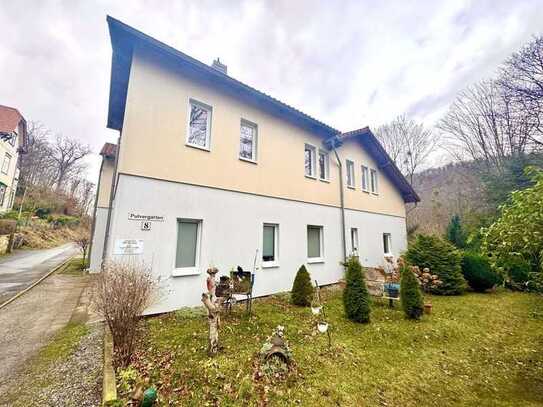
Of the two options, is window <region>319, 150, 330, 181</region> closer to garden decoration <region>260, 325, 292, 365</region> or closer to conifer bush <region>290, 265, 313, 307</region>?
conifer bush <region>290, 265, 313, 307</region>

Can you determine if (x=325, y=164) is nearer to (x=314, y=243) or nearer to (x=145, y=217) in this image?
(x=314, y=243)

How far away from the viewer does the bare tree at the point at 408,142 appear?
24.6m

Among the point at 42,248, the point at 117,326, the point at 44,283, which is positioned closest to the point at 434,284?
the point at 117,326

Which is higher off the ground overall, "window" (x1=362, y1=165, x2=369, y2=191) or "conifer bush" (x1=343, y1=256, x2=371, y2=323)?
"window" (x1=362, y1=165, x2=369, y2=191)

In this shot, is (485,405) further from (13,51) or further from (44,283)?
(13,51)

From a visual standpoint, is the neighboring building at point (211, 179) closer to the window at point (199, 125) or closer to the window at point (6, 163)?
the window at point (199, 125)

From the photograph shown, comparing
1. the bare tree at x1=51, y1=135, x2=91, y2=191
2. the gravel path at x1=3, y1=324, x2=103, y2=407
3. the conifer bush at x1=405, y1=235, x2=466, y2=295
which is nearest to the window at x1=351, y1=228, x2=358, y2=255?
the conifer bush at x1=405, y1=235, x2=466, y2=295

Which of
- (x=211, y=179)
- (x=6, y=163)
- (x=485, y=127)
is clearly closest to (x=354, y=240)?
(x=211, y=179)

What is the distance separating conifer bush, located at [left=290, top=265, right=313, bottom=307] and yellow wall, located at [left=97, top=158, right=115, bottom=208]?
38.6 feet

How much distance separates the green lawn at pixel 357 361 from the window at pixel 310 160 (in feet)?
20.7

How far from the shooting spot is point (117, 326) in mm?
3621

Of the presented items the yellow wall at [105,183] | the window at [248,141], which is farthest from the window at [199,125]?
the yellow wall at [105,183]

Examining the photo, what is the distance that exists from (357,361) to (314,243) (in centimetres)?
643

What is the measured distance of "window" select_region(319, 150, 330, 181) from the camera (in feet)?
38.2
